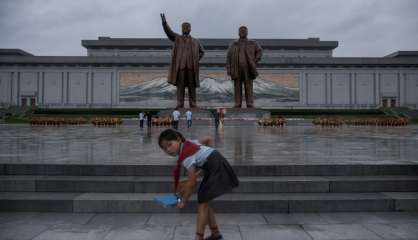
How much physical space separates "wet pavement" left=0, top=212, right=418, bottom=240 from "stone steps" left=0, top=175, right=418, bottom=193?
563 mm

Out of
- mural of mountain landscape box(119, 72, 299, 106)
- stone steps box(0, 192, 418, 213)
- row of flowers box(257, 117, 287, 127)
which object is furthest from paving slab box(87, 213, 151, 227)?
mural of mountain landscape box(119, 72, 299, 106)

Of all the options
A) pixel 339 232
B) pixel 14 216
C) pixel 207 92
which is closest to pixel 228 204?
pixel 339 232

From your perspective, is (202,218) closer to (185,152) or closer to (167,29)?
(185,152)

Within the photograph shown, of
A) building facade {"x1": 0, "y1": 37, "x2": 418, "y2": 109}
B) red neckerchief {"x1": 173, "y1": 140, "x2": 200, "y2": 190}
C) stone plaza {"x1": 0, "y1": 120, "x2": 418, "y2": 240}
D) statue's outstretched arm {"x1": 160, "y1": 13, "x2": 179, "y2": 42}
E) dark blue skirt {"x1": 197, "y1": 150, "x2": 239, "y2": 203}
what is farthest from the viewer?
building facade {"x1": 0, "y1": 37, "x2": 418, "y2": 109}

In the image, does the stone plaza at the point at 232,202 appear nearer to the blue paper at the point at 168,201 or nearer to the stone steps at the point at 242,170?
the stone steps at the point at 242,170

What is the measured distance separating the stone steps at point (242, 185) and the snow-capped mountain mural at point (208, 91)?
4573cm

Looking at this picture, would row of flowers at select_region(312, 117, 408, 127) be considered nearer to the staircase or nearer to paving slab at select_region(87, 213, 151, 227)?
the staircase

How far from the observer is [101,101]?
176 ft

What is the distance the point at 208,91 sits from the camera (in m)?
51.9

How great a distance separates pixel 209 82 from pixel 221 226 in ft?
158

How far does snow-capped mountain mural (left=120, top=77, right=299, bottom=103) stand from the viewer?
5131 centimetres

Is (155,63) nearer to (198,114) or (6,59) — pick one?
(6,59)

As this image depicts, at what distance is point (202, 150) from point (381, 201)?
2667mm

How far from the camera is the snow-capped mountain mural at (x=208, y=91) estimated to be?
168ft
